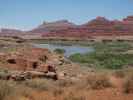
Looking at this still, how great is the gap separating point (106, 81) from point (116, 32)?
441 ft

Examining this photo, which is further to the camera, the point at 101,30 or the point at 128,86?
the point at 101,30

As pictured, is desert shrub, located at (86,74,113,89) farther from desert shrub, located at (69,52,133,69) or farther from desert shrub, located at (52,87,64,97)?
desert shrub, located at (69,52,133,69)

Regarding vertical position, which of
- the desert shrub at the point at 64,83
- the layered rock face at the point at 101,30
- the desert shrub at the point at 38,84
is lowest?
the desert shrub at the point at 64,83

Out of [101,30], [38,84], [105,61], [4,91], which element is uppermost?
[101,30]

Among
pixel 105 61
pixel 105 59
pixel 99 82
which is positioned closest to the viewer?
pixel 99 82

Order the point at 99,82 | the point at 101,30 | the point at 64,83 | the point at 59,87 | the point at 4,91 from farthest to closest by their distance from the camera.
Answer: the point at 101,30
the point at 64,83
the point at 99,82
the point at 59,87
the point at 4,91

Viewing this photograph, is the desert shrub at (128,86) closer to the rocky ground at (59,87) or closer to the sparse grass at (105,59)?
the rocky ground at (59,87)

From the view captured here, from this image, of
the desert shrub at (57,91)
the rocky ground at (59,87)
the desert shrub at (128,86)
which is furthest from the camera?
the desert shrub at (128,86)

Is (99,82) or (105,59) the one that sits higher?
(99,82)

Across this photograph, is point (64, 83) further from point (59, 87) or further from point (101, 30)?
point (101, 30)

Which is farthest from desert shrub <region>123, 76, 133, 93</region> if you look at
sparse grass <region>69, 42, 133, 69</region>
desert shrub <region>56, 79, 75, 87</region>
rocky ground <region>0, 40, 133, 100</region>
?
sparse grass <region>69, 42, 133, 69</region>

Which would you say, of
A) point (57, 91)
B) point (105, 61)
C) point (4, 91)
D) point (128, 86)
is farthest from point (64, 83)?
point (105, 61)

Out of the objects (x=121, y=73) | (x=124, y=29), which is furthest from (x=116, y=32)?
(x=121, y=73)

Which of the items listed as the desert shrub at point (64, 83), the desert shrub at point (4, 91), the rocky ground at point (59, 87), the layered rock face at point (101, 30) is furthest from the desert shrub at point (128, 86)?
the layered rock face at point (101, 30)
